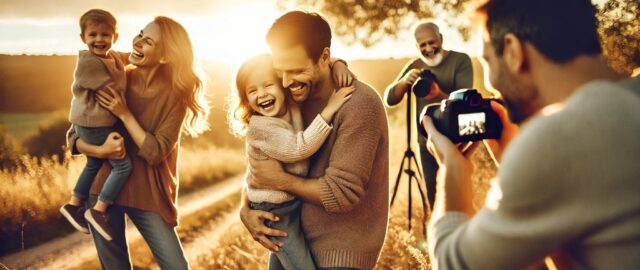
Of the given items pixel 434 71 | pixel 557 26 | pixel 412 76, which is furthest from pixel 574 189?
pixel 434 71

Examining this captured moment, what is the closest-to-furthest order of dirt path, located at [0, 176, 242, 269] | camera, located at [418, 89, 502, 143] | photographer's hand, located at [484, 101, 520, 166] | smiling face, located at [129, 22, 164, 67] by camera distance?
1. camera, located at [418, 89, 502, 143]
2. photographer's hand, located at [484, 101, 520, 166]
3. smiling face, located at [129, 22, 164, 67]
4. dirt path, located at [0, 176, 242, 269]

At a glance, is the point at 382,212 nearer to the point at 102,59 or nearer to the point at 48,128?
the point at 102,59

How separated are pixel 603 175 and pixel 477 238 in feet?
1.09

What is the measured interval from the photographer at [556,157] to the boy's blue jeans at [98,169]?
238 cm

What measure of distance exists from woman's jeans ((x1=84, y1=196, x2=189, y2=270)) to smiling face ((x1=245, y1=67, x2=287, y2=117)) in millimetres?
1318

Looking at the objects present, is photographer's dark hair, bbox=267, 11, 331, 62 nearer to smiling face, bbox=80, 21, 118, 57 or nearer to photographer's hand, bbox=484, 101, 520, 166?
photographer's hand, bbox=484, 101, 520, 166

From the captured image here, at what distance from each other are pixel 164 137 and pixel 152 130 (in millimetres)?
95

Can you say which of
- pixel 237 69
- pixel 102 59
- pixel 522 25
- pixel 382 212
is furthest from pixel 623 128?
pixel 102 59

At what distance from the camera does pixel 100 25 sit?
3.71 metres

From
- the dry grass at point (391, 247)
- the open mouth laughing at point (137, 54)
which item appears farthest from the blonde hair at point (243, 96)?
the dry grass at point (391, 247)

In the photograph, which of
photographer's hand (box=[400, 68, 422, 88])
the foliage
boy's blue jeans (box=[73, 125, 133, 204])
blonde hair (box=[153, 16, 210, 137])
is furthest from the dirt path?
the foliage

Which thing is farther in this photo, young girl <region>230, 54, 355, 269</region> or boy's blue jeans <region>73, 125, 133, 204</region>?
boy's blue jeans <region>73, 125, 133, 204</region>

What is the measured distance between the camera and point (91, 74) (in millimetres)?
3633

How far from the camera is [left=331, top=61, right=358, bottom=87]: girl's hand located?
271 cm
